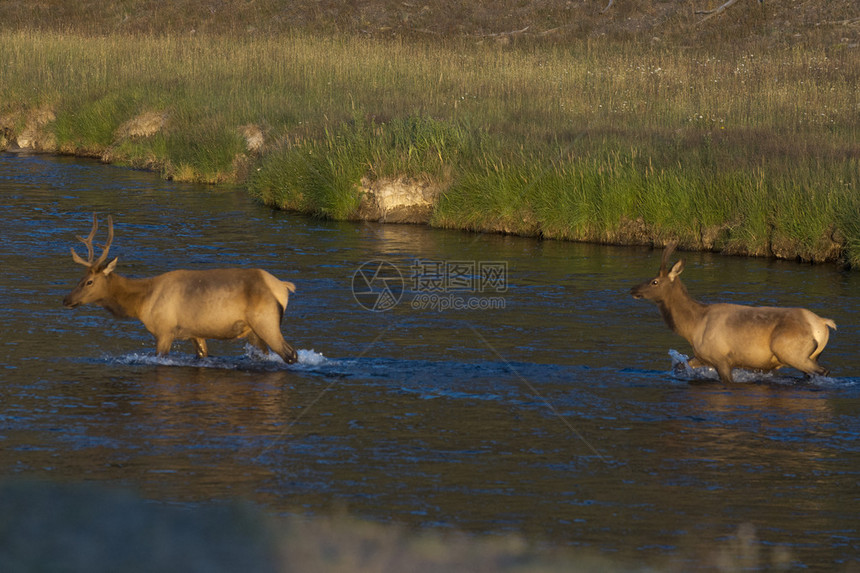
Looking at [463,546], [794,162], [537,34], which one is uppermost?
[537,34]

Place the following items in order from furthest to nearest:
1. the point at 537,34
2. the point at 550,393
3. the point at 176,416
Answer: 1. the point at 537,34
2. the point at 550,393
3. the point at 176,416

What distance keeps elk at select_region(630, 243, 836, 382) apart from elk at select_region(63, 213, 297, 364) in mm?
3982

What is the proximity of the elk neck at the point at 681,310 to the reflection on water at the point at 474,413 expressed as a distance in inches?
19.4

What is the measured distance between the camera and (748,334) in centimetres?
1192

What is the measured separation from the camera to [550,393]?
11.7 m

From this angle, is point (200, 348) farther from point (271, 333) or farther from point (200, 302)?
Answer: point (271, 333)

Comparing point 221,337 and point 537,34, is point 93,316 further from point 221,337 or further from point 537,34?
point 537,34

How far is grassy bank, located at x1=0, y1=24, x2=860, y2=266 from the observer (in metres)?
19.8

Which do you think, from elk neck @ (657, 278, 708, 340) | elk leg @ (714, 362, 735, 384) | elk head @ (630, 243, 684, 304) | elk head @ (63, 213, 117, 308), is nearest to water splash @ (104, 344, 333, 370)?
elk head @ (63, 213, 117, 308)

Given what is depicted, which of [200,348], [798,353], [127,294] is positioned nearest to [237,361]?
[200,348]

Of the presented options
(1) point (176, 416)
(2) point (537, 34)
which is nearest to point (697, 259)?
(1) point (176, 416)

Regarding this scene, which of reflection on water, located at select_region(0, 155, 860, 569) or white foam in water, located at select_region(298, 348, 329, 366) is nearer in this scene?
reflection on water, located at select_region(0, 155, 860, 569)

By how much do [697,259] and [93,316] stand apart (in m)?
9.05

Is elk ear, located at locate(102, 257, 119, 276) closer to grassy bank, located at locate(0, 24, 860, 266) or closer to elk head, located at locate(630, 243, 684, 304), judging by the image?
elk head, located at locate(630, 243, 684, 304)
